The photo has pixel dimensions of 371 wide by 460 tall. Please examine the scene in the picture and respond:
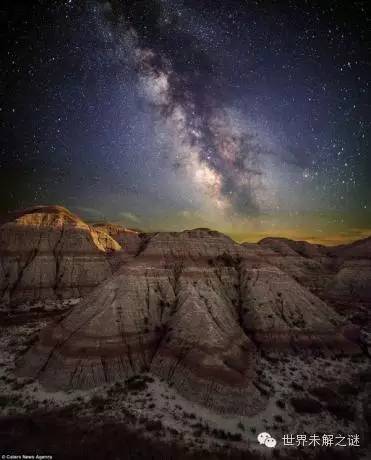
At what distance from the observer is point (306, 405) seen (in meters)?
21.1

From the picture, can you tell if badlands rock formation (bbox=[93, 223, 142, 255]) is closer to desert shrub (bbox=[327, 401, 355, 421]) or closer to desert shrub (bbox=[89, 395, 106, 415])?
desert shrub (bbox=[89, 395, 106, 415])

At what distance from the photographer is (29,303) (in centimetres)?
5012

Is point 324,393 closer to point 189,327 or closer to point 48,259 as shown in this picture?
point 189,327

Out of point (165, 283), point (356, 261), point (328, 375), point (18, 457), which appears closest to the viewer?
point (18, 457)

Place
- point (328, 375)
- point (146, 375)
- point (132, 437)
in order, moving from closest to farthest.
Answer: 1. point (132, 437)
2. point (146, 375)
3. point (328, 375)

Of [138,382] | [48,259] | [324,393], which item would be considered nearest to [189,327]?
[138,382]

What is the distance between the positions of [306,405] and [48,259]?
56016 mm

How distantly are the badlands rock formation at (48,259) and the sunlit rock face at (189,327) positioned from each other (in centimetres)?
2721

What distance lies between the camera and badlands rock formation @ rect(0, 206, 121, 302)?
5306 centimetres

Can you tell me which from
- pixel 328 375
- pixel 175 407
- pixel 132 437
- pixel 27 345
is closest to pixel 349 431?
pixel 328 375

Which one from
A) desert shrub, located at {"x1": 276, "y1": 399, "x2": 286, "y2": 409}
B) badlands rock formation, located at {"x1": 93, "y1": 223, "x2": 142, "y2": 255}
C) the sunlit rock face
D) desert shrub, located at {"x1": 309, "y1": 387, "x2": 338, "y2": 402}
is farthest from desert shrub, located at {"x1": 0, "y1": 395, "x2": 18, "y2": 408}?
badlands rock formation, located at {"x1": 93, "y1": 223, "x2": 142, "y2": 255}

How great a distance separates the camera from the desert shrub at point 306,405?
20.7 meters

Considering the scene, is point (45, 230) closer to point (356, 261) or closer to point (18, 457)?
point (18, 457)

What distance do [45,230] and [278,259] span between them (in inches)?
2559
